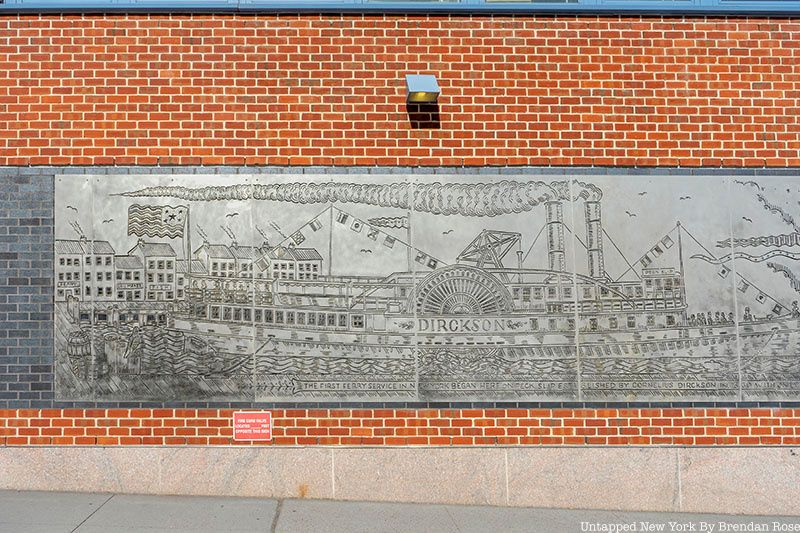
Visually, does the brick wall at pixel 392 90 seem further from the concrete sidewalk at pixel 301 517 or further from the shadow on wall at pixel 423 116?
the concrete sidewalk at pixel 301 517

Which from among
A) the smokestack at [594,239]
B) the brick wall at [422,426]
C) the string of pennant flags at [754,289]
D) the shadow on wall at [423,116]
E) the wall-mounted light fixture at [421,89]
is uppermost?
the wall-mounted light fixture at [421,89]

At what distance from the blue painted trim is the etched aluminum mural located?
5.41 ft

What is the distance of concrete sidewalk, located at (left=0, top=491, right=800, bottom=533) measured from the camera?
542cm

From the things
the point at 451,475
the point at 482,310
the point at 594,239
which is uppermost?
the point at 594,239

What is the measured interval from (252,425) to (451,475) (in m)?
1.92

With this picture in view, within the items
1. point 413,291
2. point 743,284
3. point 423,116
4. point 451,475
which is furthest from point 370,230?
point 743,284

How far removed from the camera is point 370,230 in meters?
6.37

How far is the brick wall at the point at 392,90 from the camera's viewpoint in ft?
21.0

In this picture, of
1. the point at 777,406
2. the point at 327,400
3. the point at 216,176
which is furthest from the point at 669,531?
the point at 216,176

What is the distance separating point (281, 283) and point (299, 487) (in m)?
1.91

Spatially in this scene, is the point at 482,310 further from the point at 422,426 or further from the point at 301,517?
the point at 301,517

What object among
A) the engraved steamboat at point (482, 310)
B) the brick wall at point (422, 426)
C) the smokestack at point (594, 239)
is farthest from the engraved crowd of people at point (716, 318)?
the smokestack at point (594, 239)

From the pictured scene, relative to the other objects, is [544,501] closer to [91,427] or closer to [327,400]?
[327,400]

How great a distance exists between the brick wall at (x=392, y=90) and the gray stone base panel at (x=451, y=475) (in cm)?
278
